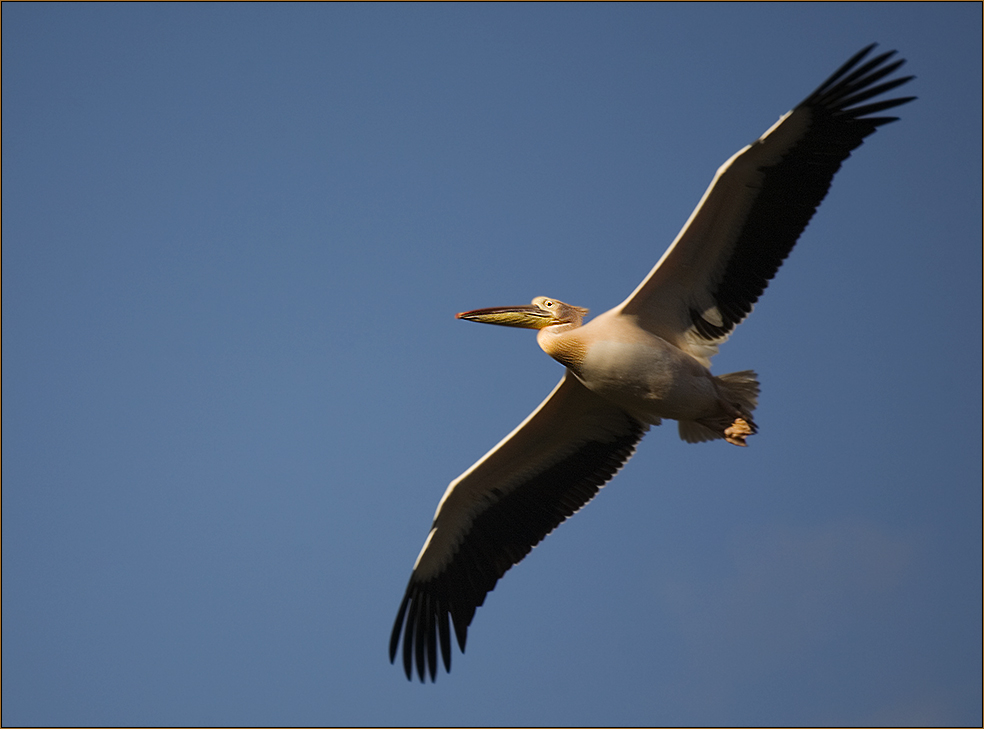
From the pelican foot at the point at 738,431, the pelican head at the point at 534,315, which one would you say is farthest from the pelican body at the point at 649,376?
the pelican head at the point at 534,315

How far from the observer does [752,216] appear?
8.48 m

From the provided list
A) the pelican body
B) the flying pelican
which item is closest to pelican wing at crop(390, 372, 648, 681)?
the flying pelican

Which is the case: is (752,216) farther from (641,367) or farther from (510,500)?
(510,500)

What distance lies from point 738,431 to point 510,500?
229cm

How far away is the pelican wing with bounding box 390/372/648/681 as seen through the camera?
9.55 meters

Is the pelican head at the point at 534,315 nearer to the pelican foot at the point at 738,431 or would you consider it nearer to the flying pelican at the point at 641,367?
the flying pelican at the point at 641,367

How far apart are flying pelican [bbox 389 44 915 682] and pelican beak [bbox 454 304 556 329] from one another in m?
0.01

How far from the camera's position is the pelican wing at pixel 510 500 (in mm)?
9547

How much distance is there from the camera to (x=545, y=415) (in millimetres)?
9461

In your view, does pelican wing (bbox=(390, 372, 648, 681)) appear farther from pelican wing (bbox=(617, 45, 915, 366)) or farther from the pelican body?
pelican wing (bbox=(617, 45, 915, 366))

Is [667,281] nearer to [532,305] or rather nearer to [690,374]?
[690,374]

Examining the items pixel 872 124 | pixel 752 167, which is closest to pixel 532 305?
pixel 752 167

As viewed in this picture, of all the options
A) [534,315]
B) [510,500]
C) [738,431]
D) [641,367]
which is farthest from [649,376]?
[510,500]

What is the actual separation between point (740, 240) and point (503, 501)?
3276mm
